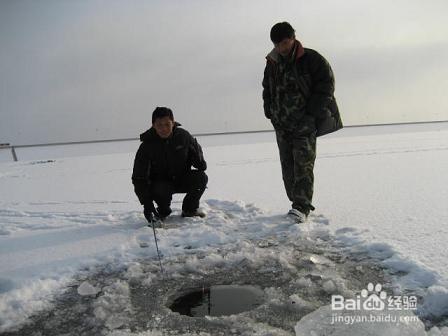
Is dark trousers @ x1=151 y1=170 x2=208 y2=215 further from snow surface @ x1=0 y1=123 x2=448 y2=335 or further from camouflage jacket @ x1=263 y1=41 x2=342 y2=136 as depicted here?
camouflage jacket @ x1=263 y1=41 x2=342 y2=136

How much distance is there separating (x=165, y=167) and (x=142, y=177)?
0.27 meters

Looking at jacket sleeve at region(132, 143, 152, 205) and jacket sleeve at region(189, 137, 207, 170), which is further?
jacket sleeve at region(189, 137, 207, 170)

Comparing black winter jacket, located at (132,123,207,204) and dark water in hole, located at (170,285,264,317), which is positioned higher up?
black winter jacket, located at (132,123,207,204)

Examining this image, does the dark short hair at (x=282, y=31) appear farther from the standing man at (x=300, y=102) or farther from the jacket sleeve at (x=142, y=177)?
the jacket sleeve at (x=142, y=177)

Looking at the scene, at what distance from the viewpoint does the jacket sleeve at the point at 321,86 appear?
3.56 m

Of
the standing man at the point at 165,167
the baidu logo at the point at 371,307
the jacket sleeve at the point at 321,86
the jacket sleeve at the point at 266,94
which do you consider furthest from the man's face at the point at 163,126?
the baidu logo at the point at 371,307

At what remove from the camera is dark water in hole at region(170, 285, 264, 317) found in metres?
2.12

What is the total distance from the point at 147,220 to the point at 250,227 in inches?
40.9

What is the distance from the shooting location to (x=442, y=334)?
170 cm

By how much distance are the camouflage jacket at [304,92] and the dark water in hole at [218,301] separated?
180cm

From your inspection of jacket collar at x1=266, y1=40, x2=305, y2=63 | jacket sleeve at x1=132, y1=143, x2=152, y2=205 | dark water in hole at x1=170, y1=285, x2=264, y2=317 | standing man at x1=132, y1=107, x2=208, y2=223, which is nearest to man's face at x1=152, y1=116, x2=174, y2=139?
standing man at x1=132, y1=107, x2=208, y2=223

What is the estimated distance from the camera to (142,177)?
376cm

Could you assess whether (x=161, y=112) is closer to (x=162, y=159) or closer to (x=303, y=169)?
(x=162, y=159)

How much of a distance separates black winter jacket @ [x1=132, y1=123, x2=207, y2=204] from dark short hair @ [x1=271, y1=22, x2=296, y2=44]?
121 centimetres
